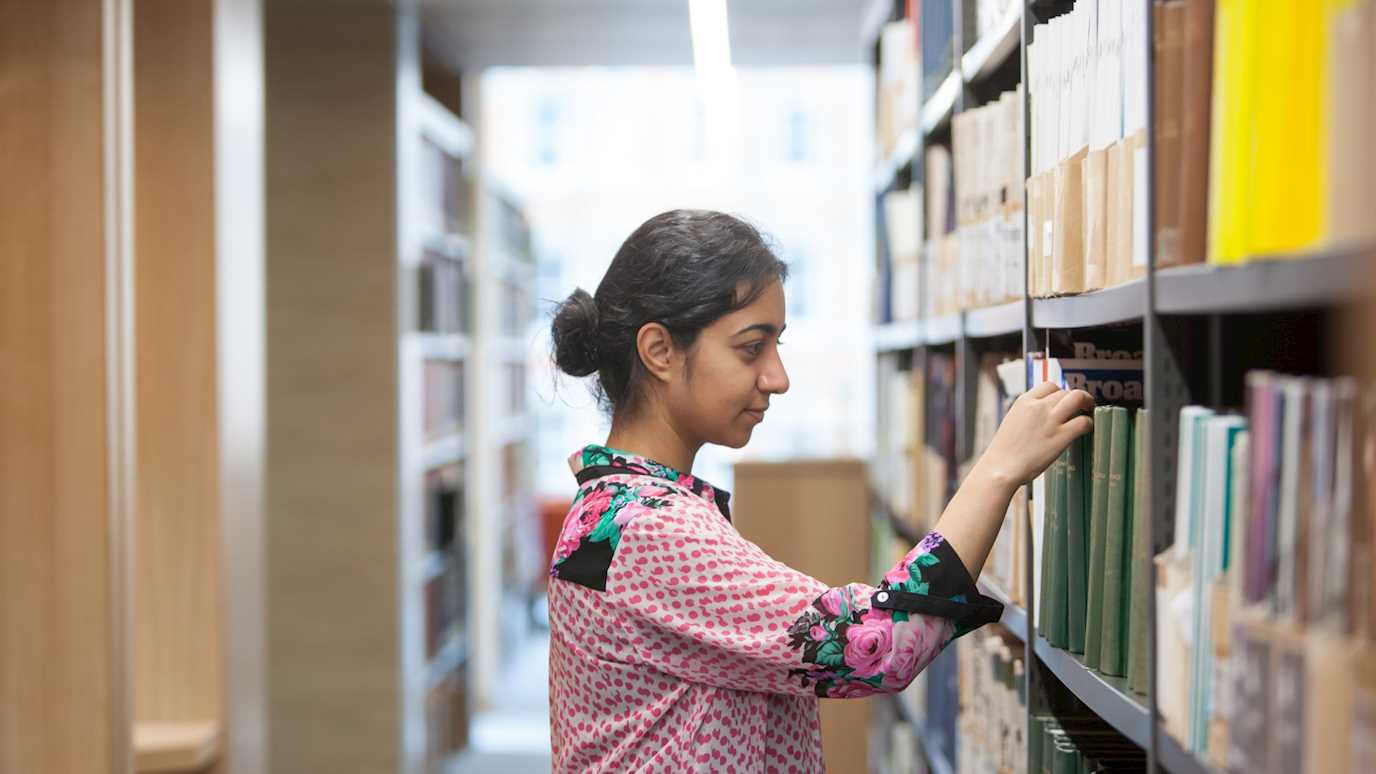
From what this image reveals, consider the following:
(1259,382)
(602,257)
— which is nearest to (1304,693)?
(1259,382)

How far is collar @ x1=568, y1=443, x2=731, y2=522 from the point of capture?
59.6 inches

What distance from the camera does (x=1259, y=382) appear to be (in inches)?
37.2

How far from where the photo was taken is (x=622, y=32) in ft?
15.4

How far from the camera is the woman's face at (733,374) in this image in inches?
58.7

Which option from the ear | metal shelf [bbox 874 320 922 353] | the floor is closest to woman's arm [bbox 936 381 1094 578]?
the ear

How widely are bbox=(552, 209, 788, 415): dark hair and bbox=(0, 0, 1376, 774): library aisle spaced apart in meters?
0.01

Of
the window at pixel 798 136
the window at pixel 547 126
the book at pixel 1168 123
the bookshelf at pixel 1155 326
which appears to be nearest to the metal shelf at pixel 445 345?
the bookshelf at pixel 1155 326

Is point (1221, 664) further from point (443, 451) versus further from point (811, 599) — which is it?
point (443, 451)

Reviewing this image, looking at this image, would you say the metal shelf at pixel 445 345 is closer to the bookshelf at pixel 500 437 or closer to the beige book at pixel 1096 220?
the bookshelf at pixel 500 437

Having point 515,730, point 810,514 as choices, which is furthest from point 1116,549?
point 515,730

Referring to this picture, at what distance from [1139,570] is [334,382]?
3.52 m

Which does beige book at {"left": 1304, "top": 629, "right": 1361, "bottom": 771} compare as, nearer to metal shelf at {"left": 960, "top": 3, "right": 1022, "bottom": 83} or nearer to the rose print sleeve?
the rose print sleeve

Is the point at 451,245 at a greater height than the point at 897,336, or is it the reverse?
the point at 451,245

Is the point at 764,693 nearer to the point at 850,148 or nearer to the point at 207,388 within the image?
the point at 207,388
